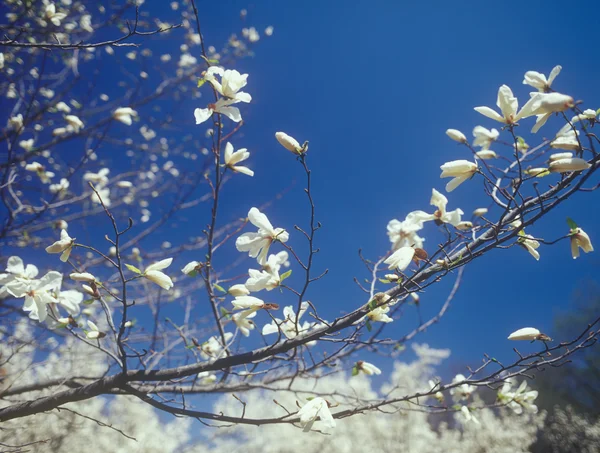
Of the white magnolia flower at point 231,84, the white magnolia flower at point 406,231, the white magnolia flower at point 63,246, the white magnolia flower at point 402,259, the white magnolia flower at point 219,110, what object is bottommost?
the white magnolia flower at point 402,259

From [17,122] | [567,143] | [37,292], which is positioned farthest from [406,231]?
[17,122]

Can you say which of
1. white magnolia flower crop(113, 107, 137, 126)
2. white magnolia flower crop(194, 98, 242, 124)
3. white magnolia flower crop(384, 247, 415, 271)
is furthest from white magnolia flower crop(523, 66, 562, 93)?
white magnolia flower crop(113, 107, 137, 126)

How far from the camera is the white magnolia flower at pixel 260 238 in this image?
1352mm

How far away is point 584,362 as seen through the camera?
1376cm

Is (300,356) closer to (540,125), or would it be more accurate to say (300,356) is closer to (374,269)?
(374,269)

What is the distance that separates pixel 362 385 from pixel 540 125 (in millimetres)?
12621

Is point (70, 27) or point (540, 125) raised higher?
point (70, 27)

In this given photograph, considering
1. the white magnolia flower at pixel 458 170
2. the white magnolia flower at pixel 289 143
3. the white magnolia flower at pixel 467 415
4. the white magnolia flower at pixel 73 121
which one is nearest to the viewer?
the white magnolia flower at pixel 289 143

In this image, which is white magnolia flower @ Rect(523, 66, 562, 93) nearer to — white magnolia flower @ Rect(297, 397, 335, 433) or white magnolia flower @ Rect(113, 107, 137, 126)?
white magnolia flower @ Rect(297, 397, 335, 433)

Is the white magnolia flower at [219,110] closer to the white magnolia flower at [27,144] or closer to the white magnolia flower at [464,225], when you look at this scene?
the white magnolia flower at [464,225]

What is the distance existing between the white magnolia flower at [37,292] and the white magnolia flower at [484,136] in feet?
6.73

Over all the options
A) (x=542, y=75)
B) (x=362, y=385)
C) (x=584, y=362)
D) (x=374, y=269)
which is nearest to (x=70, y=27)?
(x=374, y=269)

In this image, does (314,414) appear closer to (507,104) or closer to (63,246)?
(63,246)

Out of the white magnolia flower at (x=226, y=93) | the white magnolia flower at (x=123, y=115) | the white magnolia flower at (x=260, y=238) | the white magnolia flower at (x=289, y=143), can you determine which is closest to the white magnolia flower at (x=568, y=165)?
the white magnolia flower at (x=289, y=143)
